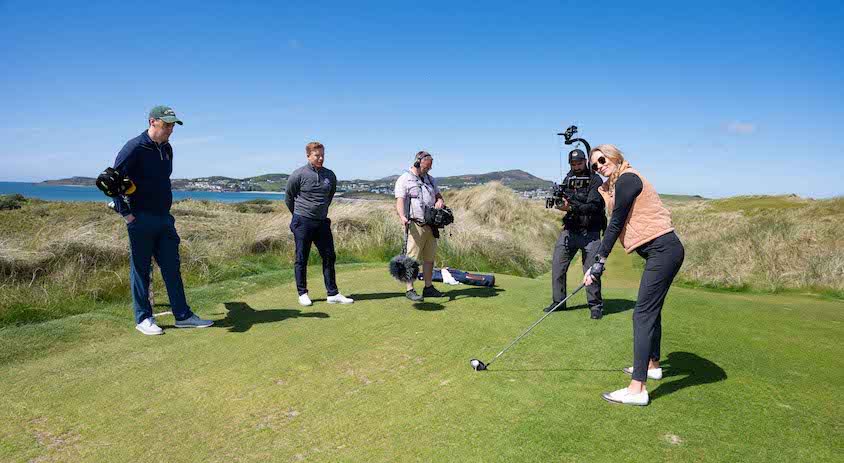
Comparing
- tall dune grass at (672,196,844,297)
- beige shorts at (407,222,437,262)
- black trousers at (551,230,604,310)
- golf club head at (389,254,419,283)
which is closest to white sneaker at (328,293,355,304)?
golf club head at (389,254,419,283)

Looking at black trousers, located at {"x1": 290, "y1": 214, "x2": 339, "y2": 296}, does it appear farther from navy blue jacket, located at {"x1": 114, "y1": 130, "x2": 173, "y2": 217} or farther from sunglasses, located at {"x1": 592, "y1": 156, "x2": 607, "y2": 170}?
sunglasses, located at {"x1": 592, "y1": 156, "x2": 607, "y2": 170}

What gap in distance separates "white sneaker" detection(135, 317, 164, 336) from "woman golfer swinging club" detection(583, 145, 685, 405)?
4651 millimetres

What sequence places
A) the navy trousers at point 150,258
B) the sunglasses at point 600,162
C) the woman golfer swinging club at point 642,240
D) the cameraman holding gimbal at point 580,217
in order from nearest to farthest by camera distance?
the woman golfer swinging club at point 642,240 < the sunglasses at point 600,162 < the navy trousers at point 150,258 < the cameraman holding gimbal at point 580,217

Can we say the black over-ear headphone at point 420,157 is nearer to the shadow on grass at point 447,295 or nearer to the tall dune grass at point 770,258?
the shadow on grass at point 447,295

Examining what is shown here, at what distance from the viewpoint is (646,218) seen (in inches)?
147

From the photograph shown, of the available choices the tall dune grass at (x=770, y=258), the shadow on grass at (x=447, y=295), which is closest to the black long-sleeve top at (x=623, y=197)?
the shadow on grass at (x=447, y=295)

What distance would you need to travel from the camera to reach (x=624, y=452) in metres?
2.88

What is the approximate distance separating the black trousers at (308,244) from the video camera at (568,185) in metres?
3.09

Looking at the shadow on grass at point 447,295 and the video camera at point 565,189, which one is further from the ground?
the video camera at point 565,189

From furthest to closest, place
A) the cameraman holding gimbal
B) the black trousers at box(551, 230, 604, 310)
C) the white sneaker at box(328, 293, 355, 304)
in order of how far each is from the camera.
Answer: the white sneaker at box(328, 293, 355, 304)
the black trousers at box(551, 230, 604, 310)
the cameraman holding gimbal

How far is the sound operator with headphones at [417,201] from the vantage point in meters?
6.76

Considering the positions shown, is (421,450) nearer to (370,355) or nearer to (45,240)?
Result: (370,355)

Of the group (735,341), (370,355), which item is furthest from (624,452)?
(735,341)

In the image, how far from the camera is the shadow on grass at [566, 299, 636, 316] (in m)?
6.43
